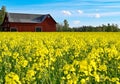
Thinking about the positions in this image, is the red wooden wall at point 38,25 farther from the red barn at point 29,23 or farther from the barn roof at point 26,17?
the barn roof at point 26,17

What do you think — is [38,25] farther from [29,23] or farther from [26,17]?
[26,17]

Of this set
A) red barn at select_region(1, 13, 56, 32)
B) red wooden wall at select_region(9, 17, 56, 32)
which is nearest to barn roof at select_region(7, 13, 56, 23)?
red barn at select_region(1, 13, 56, 32)

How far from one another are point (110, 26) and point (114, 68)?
4363 cm

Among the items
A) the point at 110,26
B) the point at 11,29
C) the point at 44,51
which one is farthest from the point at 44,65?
the point at 11,29

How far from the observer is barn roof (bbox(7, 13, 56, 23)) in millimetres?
63156

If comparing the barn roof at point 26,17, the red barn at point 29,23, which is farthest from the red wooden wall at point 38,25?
the barn roof at point 26,17

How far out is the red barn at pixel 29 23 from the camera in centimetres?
6225

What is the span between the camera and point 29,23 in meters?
63.4

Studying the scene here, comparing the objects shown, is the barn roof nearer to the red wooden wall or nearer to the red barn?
the red barn

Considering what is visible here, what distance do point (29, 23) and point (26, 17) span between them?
189 centimetres

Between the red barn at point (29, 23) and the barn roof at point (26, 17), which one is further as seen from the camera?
the barn roof at point (26, 17)

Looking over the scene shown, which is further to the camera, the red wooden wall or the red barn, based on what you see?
the red barn

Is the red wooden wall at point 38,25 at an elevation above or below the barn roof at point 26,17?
below

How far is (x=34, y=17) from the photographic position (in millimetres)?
65312
